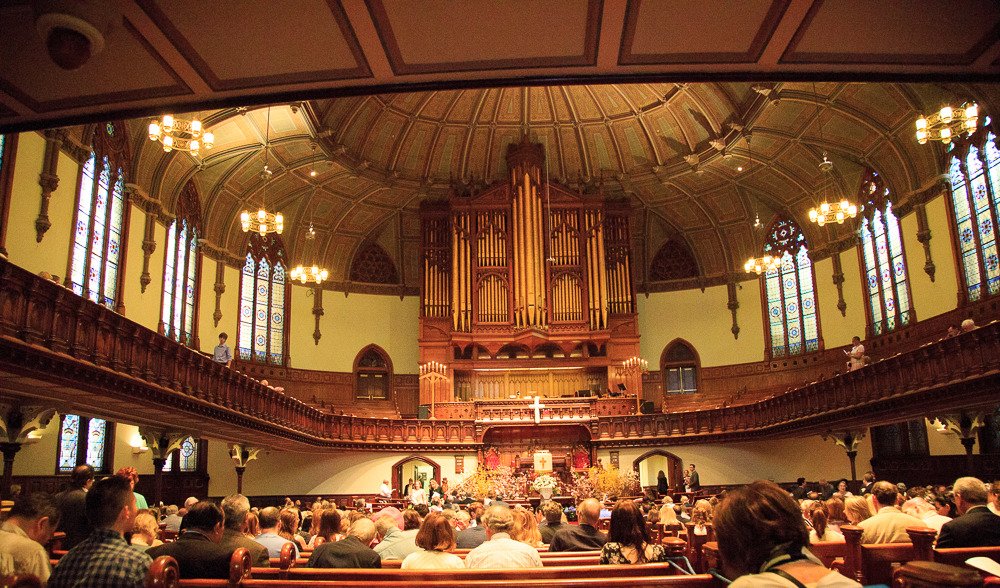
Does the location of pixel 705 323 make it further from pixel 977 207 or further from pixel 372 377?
pixel 372 377

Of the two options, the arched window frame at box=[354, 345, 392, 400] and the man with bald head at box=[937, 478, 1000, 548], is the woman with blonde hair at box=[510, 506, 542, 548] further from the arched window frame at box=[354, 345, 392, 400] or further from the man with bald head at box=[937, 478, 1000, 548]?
the arched window frame at box=[354, 345, 392, 400]

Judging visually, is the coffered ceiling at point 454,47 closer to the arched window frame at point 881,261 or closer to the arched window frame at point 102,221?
the arched window frame at point 102,221

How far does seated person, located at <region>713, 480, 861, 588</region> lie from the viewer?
263cm

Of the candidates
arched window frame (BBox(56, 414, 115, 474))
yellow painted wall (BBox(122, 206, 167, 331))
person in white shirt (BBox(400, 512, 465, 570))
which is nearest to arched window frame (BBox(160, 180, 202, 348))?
yellow painted wall (BBox(122, 206, 167, 331))

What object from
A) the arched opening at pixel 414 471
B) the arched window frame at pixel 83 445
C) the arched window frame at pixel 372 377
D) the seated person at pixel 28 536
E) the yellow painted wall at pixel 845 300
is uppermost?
the yellow painted wall at pixel 845 300

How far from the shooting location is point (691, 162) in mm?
24516

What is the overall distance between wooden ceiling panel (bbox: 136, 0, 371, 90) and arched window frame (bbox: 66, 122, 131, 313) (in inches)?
465

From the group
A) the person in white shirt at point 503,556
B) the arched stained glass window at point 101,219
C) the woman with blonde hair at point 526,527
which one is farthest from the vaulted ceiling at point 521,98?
the woman with blonde hair at point 526,527

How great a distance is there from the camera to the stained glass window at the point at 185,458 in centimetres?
2139

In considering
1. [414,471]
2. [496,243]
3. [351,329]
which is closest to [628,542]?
[414,471]

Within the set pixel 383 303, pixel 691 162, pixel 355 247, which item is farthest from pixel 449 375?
pixel 691 162

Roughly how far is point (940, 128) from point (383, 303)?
62.8 ft

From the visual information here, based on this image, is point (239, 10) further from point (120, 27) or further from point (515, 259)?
point (515, 259)

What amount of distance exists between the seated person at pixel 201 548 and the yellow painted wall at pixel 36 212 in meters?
11.0
